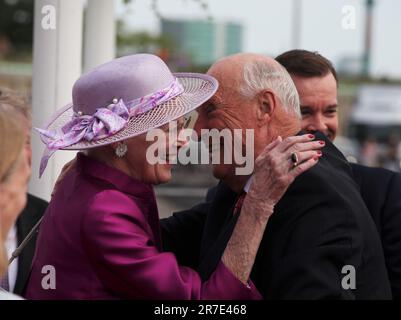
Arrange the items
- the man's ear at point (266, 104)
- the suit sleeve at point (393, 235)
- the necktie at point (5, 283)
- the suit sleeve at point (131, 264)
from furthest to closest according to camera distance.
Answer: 1. the necktie at point (5, 283)
2. the suit sleeve at point (393, 235)
3. the man's ear at point (266, 104)
4. the suit sleeve at point (131, 264)

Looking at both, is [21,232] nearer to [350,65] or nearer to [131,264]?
[131,264]

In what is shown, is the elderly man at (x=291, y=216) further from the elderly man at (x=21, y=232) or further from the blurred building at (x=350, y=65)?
the blurred building at (x=350, y=65)

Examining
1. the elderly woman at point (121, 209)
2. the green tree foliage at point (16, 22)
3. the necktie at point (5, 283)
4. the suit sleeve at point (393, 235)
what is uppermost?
the elderly woman at point (121, 209)

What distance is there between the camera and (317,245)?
2.40 metres

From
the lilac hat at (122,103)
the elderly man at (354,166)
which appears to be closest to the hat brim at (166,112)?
the lilac hat at (122,103)

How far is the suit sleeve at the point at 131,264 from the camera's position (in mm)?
2277

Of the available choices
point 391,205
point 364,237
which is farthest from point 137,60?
point 391,205

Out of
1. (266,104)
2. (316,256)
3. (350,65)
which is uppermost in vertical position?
(266,104)

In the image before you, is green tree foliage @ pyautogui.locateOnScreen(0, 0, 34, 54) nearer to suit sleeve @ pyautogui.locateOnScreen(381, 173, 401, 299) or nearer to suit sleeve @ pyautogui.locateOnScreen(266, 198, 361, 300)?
suit sleeve @ pyautogui.locateOnScreen(381, 173, 401, 299)

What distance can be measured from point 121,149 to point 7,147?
21.5 inches

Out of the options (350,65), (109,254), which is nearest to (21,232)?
(109,254)

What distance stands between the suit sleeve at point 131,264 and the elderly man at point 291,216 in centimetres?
17
